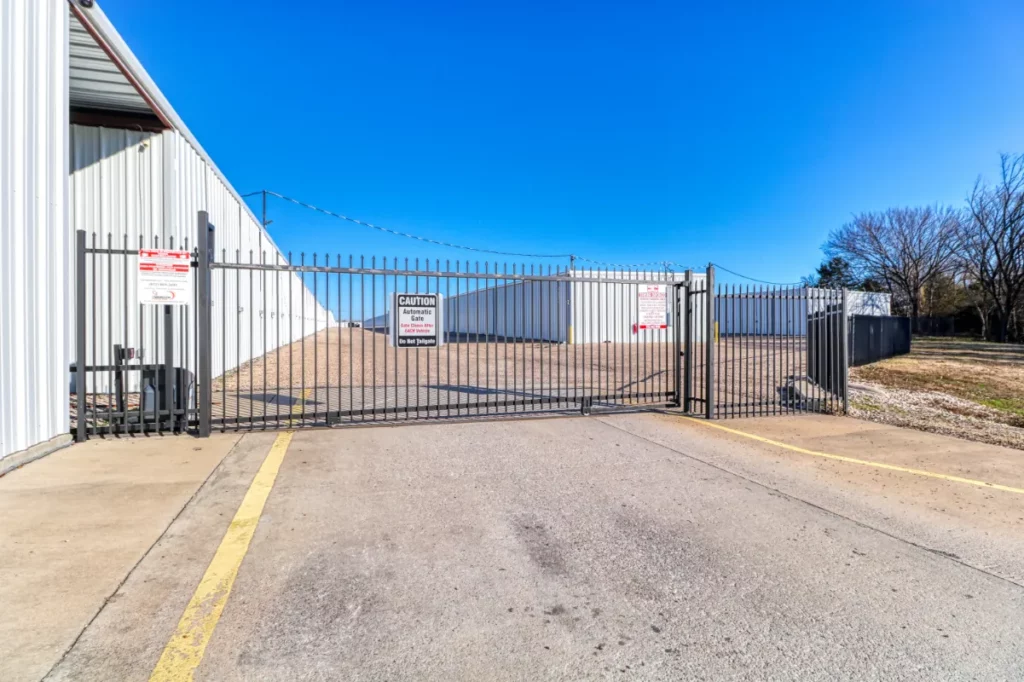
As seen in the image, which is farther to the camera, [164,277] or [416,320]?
[416,320]

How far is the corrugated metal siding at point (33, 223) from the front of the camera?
508cm

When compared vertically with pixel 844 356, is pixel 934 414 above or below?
below

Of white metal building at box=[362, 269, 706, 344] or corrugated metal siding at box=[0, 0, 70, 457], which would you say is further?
white metal building at box=[362, 269, 706, 344]

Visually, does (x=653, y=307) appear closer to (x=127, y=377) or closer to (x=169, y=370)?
(x=169, y=370)

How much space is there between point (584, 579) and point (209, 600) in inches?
79.9

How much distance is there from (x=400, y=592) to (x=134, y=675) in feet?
3.97

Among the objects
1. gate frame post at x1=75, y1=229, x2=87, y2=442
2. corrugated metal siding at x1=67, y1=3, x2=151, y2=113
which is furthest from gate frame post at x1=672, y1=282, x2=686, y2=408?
corrugated metal siding at x1=67, y1=3, x2=151, y2=113

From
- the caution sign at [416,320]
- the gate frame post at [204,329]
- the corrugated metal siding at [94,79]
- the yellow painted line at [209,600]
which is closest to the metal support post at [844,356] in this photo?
the caution sign at [416,320]

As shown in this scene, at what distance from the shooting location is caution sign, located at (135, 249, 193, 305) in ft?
20.6

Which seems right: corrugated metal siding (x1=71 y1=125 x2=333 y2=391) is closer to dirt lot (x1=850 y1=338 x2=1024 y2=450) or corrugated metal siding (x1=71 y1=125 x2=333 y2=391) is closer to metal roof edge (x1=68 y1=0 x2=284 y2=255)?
metal roof edge (x1=68 y1=0 x2=284 y2=255)

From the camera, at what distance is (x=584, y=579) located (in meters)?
3.25

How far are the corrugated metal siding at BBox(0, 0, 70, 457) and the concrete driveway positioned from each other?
6.68 ft

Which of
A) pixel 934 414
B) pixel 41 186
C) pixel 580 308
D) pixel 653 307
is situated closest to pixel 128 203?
pixel 41 186

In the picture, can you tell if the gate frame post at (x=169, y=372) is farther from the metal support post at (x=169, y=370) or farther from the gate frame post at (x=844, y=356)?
the gate frame post at (x=844, y=356)
